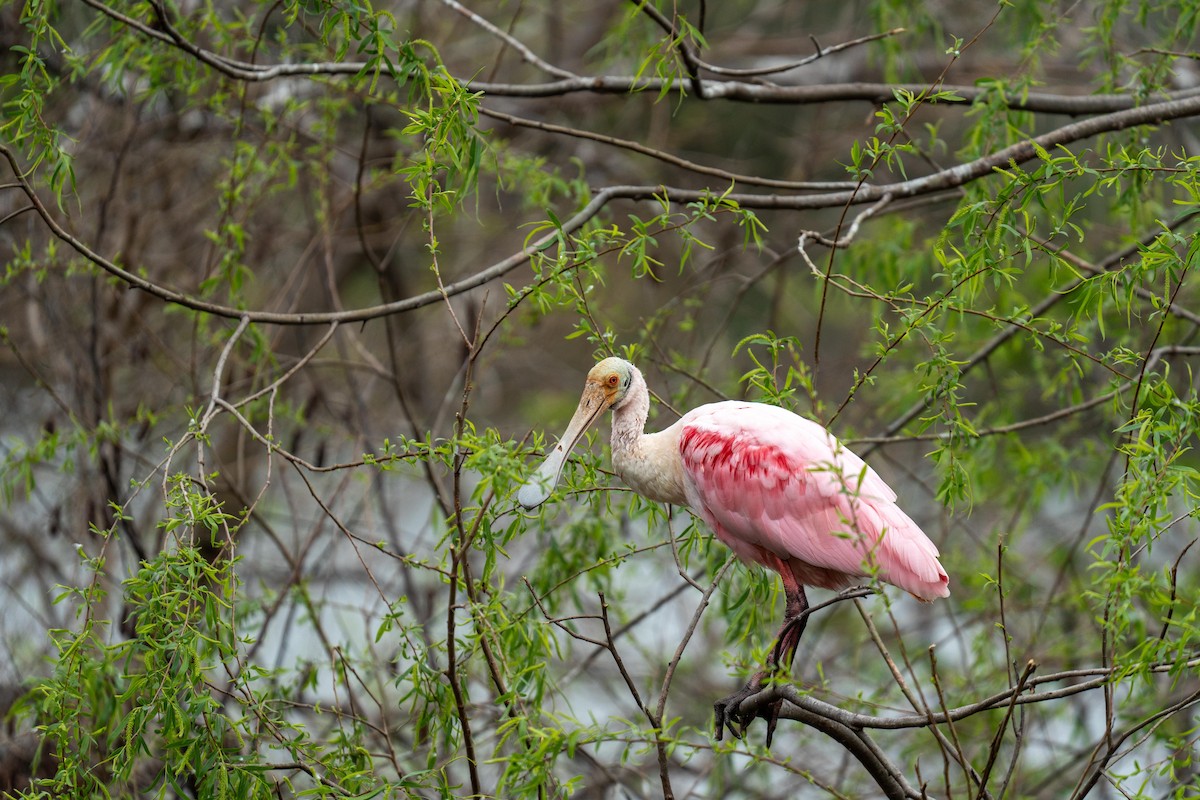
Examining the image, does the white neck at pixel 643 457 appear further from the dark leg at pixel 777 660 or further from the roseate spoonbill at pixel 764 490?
the dark leg at pixel 777 660

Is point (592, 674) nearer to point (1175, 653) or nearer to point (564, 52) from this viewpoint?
point (564, 52)

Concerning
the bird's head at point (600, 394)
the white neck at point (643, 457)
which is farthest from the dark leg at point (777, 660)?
the bird's head at point (600, 394)

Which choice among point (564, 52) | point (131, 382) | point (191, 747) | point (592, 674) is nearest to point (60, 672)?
point (191, 747)

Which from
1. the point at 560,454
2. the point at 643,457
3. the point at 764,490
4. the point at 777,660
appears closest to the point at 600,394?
the point at 643,457

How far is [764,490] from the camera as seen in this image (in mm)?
3824

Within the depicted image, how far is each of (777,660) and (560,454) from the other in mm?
929

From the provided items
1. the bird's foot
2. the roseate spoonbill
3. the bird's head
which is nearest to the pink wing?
the roseate spoonbill

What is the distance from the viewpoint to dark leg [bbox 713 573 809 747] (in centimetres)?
380

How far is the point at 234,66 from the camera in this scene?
4.29 m

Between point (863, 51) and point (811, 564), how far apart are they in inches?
271

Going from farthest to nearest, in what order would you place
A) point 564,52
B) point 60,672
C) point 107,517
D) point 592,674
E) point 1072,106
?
point 564,52 < point 592,674 < point 107,517 < point 1072,106 < point 60,672

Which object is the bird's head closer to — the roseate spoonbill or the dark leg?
the roseate spoonbill

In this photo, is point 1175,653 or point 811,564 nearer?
point 1175,653

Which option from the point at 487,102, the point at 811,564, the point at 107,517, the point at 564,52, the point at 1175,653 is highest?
the point at 564,52
